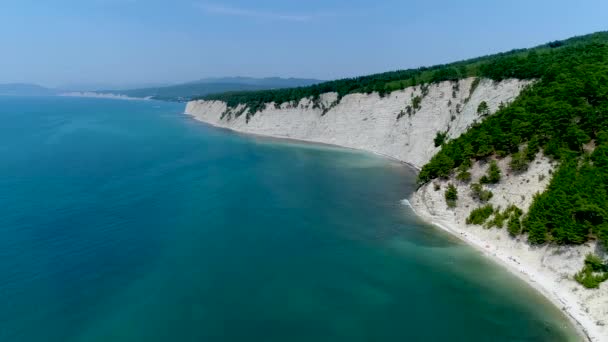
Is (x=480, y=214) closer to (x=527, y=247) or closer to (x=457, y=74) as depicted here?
(x=527, y=247)

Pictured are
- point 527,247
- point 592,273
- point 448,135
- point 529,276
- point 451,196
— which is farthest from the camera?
point 448,135

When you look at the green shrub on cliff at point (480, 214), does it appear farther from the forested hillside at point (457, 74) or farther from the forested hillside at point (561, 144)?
the forested hillside at point (457, 74)

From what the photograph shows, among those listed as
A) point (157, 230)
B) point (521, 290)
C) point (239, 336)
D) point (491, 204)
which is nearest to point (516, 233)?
point (491, 204)

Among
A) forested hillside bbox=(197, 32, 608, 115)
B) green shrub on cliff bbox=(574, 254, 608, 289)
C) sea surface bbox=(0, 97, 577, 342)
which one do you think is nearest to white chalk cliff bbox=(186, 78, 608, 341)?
green shrub on cliff bbox=(574, 254, 608, 289)

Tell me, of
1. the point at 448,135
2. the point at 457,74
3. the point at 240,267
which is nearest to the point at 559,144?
the point at 448,135

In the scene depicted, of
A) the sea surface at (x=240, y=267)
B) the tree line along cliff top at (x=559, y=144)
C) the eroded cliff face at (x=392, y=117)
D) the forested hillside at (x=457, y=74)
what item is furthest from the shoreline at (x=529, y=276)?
the forested hillside at (x=457, y=74)
